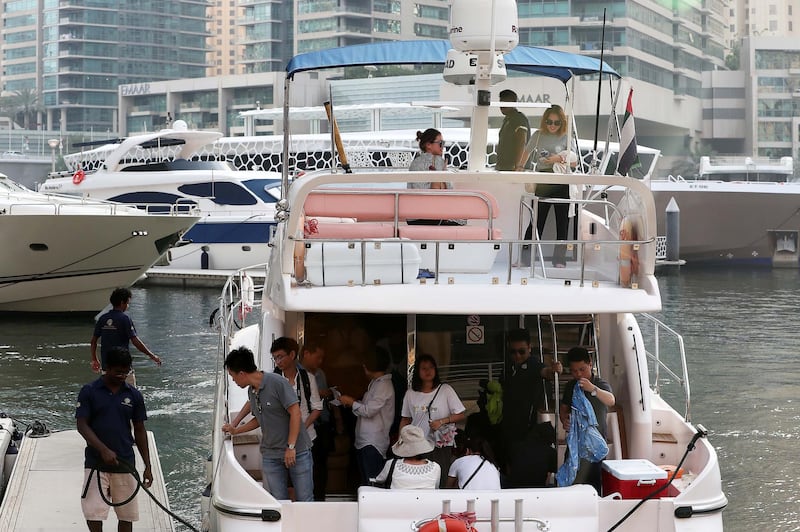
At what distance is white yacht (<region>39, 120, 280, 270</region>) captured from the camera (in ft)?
112

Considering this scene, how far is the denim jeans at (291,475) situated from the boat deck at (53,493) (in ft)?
5.58

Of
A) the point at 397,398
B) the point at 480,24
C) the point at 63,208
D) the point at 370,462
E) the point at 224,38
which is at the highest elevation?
the point at 224,38

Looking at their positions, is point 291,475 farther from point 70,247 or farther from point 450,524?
point 70,247

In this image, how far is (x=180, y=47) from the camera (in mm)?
168375

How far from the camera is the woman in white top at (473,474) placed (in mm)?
7395

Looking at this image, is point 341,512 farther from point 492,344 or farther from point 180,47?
point 180,47

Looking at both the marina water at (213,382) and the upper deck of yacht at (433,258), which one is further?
the marina water at (213,382)

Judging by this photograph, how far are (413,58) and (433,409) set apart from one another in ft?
13.3

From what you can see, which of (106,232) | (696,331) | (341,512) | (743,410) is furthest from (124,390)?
(696,331)

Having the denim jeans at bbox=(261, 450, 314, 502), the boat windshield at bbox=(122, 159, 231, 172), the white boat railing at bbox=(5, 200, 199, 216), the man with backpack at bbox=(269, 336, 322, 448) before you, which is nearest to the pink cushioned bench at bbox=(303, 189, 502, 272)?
the man with backpack at bbox=(269, 336, 322, 448)

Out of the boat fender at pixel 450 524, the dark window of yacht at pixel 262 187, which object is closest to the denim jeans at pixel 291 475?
the boat fender at pixel 450 524

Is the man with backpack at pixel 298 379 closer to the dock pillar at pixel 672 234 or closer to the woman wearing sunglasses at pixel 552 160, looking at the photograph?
the woman wearing sunglasses at pixel 552 160

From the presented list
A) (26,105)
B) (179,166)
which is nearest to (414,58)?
(179,166)

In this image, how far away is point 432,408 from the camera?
7.94 meters
